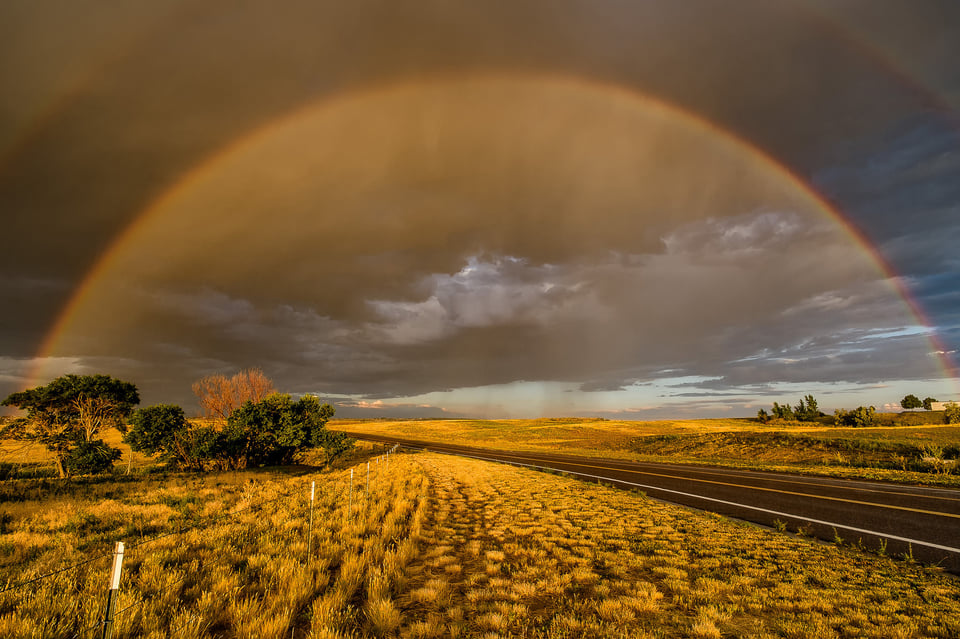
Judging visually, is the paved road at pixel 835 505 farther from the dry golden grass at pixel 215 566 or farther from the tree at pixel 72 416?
the tree at pixel 72 416

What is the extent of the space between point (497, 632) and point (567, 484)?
15488mm

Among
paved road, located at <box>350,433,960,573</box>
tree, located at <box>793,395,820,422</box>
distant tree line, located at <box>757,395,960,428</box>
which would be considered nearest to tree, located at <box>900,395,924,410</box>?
distant tree line, located at <box>757,395,960,428</box>

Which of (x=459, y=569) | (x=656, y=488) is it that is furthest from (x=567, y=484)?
(x=459, y=569)

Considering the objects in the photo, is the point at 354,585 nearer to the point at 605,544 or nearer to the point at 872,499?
the point at 605,544

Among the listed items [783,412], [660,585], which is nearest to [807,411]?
[783,412]

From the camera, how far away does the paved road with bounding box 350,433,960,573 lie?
10094 millimetres

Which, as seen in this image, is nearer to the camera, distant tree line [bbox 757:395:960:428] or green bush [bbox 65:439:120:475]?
green bush [bbox 65:439:120:475]

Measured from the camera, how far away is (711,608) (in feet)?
20.8

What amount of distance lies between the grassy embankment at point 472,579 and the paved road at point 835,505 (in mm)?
1673

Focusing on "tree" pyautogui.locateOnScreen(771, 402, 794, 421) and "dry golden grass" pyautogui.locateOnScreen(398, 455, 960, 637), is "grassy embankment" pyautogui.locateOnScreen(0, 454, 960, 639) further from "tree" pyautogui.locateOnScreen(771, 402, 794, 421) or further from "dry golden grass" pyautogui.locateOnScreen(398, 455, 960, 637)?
"tree" pyautogui.locateOnScreen(771, 402, 794, 421)

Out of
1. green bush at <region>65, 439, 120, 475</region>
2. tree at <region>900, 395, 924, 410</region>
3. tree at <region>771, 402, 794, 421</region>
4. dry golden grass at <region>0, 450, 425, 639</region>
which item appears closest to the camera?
dry golden grass at <region>0, 450, 425, 639</region>

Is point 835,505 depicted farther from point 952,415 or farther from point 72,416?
point 952,415

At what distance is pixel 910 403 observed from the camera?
130 metres

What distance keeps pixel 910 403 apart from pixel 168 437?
18283cm
